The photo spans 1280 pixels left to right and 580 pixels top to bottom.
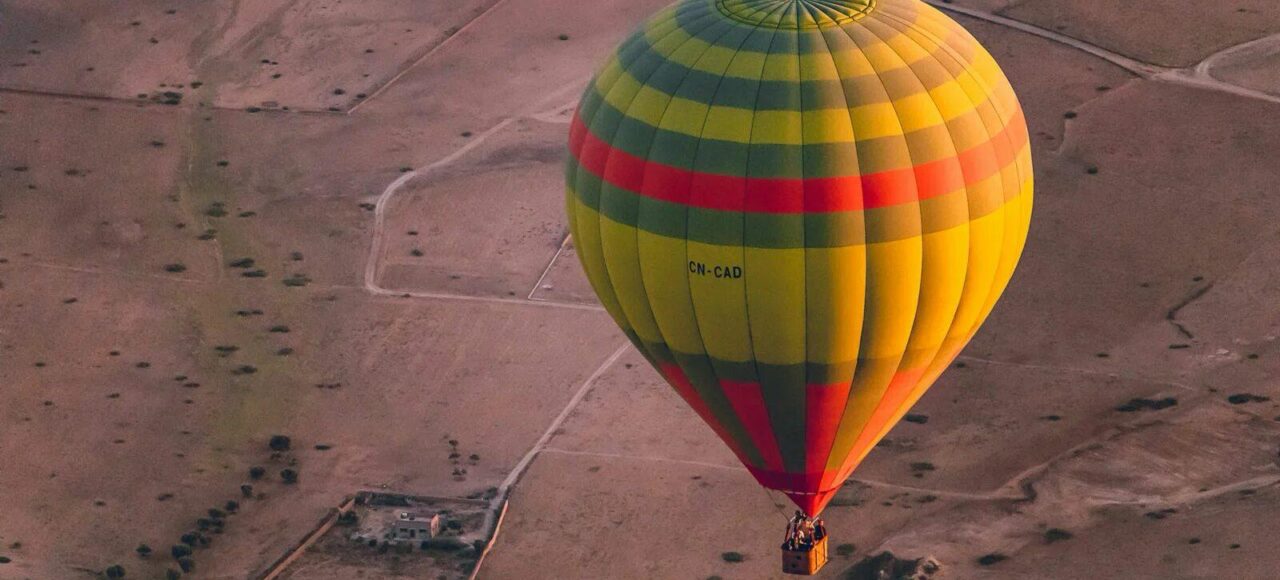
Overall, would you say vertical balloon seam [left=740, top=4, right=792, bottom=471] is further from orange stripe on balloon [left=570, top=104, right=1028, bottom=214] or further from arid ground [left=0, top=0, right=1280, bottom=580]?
arid ground [left=0, top=0, right=1280, bottom=580]

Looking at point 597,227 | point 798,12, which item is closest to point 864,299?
point 597,227

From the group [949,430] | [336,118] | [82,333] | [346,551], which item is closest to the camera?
[346,551]

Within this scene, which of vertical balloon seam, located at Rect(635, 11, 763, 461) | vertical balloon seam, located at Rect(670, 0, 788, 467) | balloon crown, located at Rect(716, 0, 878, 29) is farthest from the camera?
balloon crown, located at Rect(716, 0, 878, 29)

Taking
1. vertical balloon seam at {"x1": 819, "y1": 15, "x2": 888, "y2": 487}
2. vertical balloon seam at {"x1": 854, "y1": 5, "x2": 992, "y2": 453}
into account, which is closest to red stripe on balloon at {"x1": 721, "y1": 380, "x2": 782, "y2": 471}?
vertical balloon seam at {"x1": 819, "y1": 15, "x2": 888, "y2": 487}

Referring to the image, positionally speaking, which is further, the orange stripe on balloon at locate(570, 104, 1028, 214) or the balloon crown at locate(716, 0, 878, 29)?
the balloon crown at locate(716, 0, 878, 29)

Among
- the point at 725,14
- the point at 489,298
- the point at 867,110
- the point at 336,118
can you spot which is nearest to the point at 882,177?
the point at 867,110

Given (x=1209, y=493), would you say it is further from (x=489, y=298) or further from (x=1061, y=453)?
(x=489, y=298)

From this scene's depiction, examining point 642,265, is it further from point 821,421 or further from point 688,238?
point 821,421
